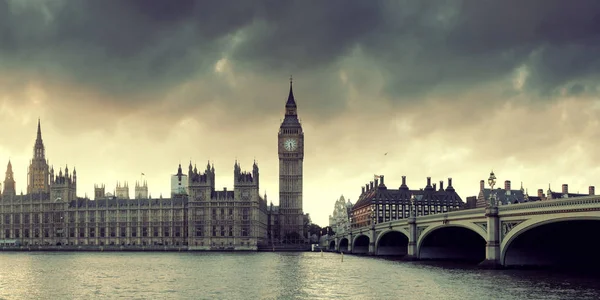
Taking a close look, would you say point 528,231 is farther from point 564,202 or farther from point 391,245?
point 391,245

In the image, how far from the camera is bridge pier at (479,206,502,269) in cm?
7877

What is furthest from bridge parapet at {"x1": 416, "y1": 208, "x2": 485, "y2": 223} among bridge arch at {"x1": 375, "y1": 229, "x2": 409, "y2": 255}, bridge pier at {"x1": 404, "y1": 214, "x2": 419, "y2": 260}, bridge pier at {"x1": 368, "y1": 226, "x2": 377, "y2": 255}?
bridge pier at {"x1": 368, "y1": 226, "x2": 377, "y2": 255}

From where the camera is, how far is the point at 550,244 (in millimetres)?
82750

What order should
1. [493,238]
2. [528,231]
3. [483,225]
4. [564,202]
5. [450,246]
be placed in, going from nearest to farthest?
[564,202] → [528,231] → [493,238] → [483,225] → [450,246]

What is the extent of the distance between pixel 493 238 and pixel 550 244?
7991mm

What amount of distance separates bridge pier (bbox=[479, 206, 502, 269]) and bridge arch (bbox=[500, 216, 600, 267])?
0.71m

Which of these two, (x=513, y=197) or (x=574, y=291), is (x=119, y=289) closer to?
(x=574, y=291)

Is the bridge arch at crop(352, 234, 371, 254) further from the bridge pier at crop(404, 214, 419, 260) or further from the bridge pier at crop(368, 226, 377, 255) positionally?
the bridge pier at crop(404, 214, 419, 260)

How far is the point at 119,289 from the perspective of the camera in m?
69.2

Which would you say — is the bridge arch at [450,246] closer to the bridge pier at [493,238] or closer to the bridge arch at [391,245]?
the bridge arch at [391,245]

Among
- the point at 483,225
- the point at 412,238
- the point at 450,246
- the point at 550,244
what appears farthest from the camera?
the point at 450,246

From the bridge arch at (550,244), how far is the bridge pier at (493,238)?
2.33ft

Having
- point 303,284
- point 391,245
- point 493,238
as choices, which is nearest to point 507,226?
point 493,238

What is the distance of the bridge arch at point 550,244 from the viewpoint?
72.4m
